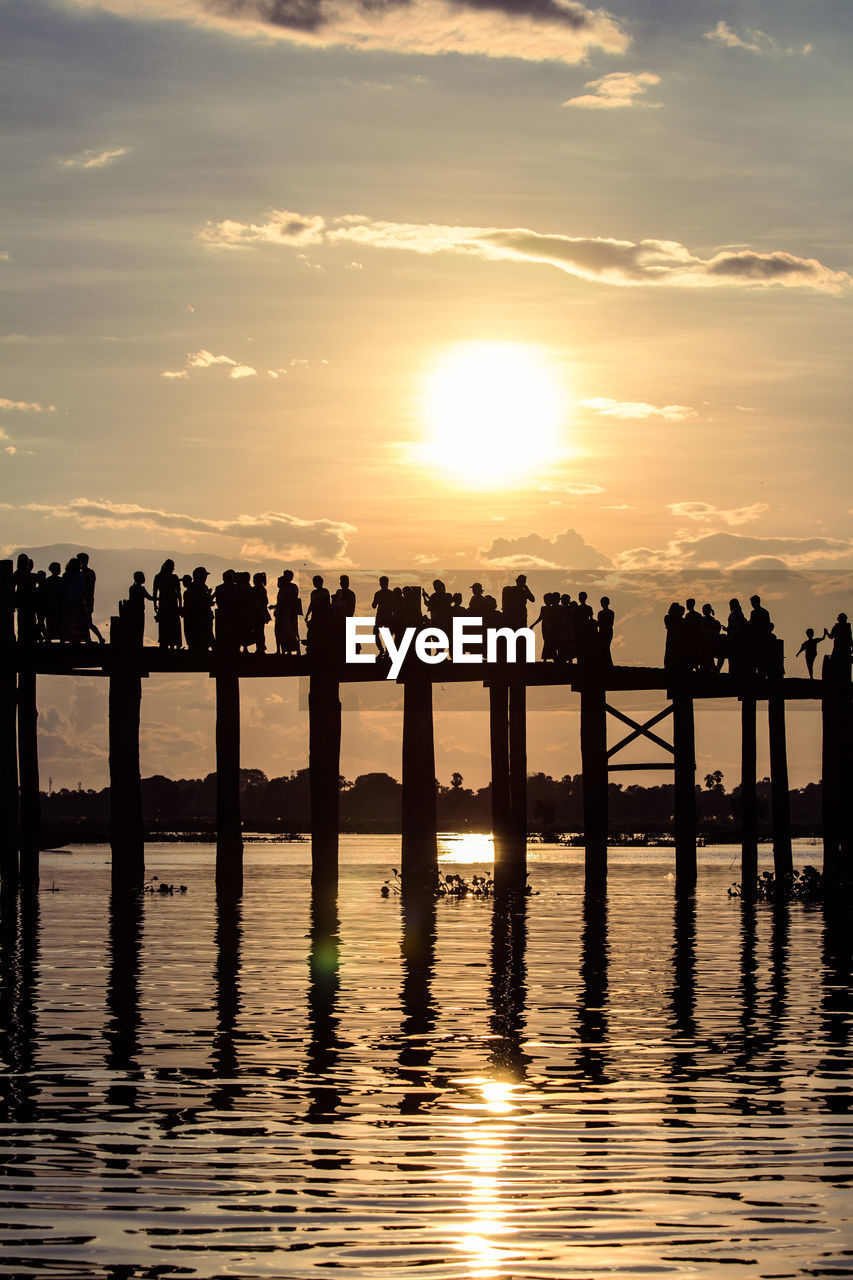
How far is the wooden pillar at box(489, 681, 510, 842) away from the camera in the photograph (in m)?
27.6

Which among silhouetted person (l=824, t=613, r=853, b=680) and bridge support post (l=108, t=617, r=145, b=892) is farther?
silhouetted person (l=824, t=613, r=853, b=680)

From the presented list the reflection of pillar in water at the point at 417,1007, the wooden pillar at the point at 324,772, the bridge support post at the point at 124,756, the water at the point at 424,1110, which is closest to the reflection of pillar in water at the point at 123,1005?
the water at the point at 424,1110

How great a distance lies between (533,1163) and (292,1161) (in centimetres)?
113

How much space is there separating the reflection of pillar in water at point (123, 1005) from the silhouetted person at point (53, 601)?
4.00 meters

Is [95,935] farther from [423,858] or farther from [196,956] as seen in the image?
[423,858]

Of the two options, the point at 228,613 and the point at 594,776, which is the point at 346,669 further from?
the point at 594,776

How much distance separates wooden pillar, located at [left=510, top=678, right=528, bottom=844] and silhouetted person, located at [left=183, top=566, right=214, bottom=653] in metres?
5.29

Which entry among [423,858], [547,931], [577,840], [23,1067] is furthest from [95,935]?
[577,840]

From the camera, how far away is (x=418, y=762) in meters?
25.5

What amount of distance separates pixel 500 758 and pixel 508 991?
13.0 meters

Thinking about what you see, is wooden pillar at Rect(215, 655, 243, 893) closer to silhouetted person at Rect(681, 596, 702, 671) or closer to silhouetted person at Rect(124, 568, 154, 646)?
silhouetted person at Rect(124, 568, 154, 646)

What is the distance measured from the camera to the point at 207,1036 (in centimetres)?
1203

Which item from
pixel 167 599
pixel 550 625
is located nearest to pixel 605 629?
pixel 550 625

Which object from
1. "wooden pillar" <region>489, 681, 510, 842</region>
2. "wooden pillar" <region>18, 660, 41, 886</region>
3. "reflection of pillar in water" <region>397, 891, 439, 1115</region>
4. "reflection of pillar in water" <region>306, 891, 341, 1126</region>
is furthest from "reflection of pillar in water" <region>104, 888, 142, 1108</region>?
"wooden pillar" <region>489, 681, 510, 842</region>
